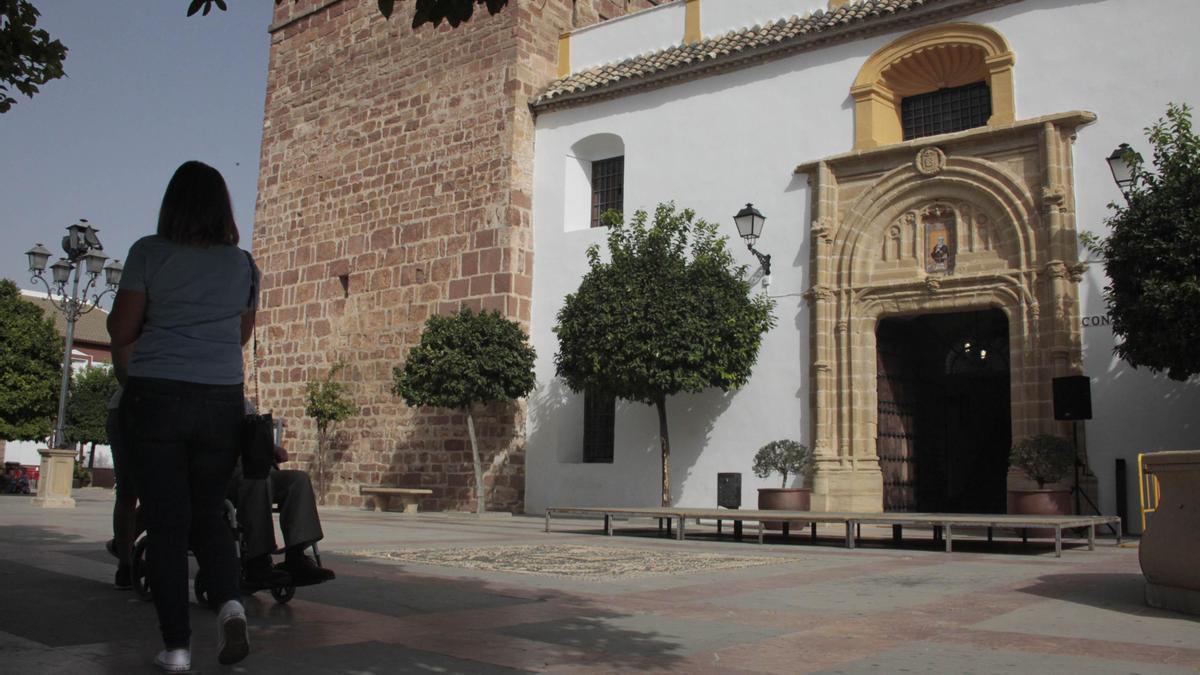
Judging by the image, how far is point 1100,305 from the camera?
11.8 m

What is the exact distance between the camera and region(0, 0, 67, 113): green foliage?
5465 millimetres

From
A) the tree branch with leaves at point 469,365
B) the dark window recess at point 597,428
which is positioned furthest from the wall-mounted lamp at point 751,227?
the tree branch with leaves at point 469,365

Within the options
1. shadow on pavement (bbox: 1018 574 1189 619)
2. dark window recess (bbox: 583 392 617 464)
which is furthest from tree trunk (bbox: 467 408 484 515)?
shadow on pavement (bbox: 1018 574 1189 619)

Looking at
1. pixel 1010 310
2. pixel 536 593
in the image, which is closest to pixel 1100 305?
pixel 1010 310

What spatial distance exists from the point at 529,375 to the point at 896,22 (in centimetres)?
691

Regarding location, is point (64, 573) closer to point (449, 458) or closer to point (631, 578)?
point (631, 578)

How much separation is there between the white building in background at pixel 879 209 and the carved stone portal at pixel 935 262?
0.03 meters

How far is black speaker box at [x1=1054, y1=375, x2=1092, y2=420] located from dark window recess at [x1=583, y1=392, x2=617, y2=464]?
6.63m

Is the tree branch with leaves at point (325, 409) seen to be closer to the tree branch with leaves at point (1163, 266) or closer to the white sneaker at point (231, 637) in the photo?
the tree branch with leaves at point (1163, 266)

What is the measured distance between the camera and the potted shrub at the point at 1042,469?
10.6 meters

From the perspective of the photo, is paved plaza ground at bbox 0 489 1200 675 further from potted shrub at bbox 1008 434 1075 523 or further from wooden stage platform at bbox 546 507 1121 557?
potted shrub at bbox 1008 434 1075 523

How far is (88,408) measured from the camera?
109 ft

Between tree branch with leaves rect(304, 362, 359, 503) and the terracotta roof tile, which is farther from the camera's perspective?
tree branch with leaves rect(304, 362, 359, 503)

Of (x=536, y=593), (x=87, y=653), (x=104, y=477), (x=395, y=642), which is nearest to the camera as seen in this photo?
(x=87, y=653)
